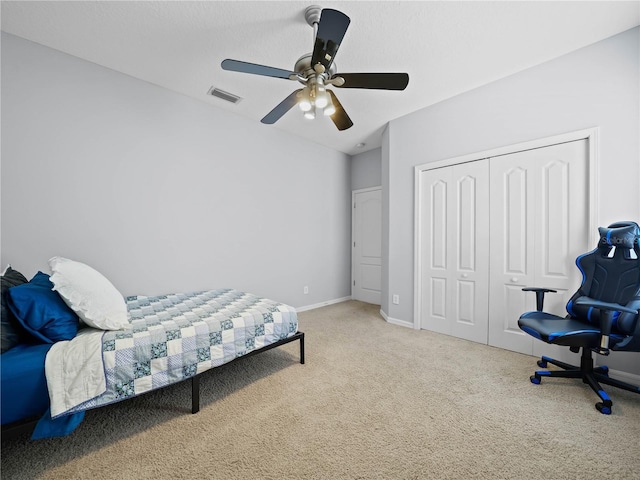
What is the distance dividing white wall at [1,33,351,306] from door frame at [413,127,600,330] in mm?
1711

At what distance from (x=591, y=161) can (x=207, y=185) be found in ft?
12.7

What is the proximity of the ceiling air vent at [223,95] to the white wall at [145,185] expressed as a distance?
272mm

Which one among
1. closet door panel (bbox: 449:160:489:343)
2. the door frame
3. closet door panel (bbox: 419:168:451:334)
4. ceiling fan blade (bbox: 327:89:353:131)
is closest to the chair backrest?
the door frame

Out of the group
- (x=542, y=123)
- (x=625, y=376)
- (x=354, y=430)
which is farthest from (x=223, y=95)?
(x=625, y=376)

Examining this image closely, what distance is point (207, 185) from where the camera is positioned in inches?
A: 128

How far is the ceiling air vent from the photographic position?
2.96m

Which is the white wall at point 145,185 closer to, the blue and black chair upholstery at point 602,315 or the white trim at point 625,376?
the blue and black chair upholstery at point 602,315

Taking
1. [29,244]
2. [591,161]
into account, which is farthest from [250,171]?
[591,161]

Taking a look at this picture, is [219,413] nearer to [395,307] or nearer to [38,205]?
[38,205]

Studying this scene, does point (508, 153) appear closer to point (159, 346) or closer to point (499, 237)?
point (499, 237)

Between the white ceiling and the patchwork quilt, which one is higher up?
the white ceiling

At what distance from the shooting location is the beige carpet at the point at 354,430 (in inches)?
52.8

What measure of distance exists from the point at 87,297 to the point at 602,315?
131 inches

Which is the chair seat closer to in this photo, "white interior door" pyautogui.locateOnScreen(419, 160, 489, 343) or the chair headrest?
the chair headrest
